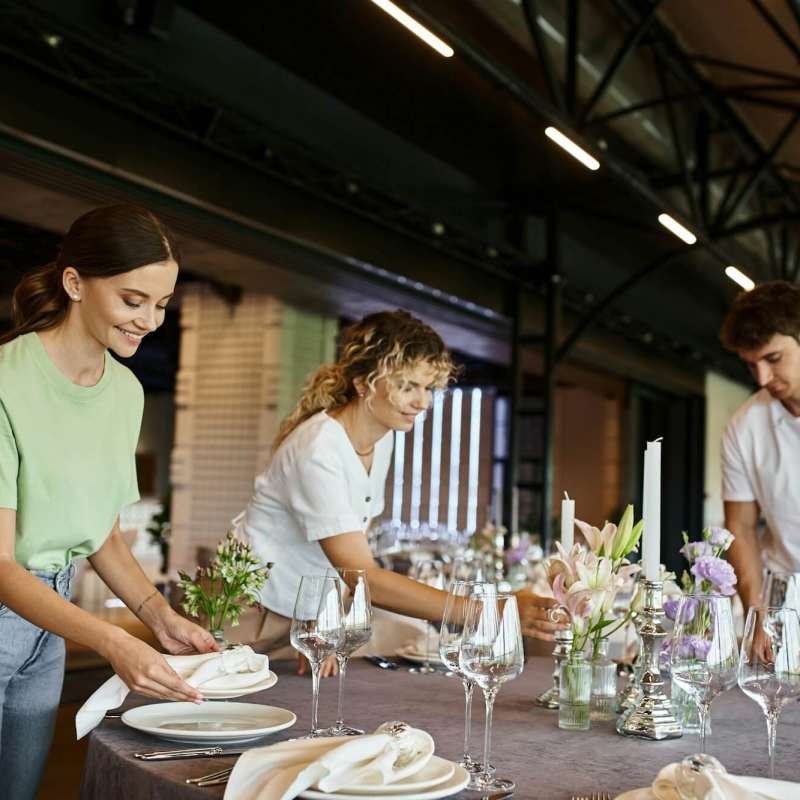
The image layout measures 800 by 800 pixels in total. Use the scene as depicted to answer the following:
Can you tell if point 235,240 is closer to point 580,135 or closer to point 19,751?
point 580,135

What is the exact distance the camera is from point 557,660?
199 centimetres

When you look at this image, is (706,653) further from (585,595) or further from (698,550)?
(698,550)

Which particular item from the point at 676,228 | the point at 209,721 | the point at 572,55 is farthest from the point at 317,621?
the point at 676,228

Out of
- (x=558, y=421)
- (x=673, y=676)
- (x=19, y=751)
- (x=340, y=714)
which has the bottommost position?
(x=19, y=751)

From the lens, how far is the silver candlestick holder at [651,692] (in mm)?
1806

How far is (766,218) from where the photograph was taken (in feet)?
24.6

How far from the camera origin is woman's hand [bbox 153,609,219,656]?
1941 millimetres

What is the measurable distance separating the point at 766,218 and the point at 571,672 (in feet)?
20.9

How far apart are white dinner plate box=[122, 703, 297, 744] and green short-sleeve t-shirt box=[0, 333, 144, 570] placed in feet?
1.14

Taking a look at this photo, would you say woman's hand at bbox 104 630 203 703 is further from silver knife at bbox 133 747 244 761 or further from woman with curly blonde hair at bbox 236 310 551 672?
woman with curly blonde hair at bbox 236 310 551 672

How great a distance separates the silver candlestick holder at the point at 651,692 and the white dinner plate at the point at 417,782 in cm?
51

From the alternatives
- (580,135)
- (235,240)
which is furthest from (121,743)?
(235,240)

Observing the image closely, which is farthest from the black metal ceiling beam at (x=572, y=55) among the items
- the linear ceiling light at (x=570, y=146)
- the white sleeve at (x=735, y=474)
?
the white sleeve at (x=735, y=474)

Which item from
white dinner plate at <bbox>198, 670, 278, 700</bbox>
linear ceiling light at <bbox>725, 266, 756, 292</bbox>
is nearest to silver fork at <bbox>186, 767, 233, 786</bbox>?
white dinner plate at <bbox>198, 670, 278, 700</bbox>
